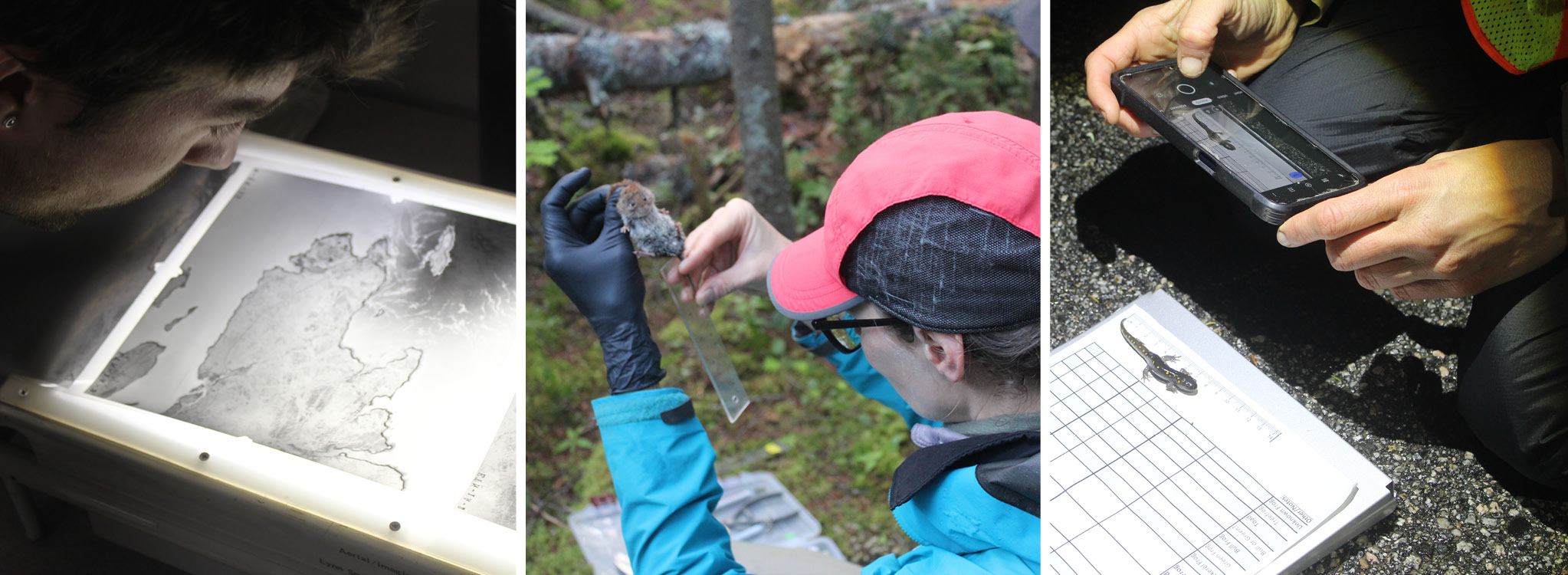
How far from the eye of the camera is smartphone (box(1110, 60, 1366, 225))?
851 mm

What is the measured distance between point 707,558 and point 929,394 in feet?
1.22

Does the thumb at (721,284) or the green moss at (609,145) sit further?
the green moss at (609,145)

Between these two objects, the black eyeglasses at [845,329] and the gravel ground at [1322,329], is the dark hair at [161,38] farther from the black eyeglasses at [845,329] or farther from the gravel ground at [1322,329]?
the gravel ground at [1322,329]

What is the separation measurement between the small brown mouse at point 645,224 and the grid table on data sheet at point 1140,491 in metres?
0.56

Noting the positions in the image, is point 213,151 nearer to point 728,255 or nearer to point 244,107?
point 244,107

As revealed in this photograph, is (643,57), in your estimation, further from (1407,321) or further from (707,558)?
(1407,321)

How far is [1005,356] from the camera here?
3.34 feet

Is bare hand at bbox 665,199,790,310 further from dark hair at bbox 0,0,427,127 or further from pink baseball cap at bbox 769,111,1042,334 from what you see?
dark hair at bbox 0,0,427,127

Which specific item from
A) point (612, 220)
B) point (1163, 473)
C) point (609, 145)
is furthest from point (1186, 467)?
point (609, 145)

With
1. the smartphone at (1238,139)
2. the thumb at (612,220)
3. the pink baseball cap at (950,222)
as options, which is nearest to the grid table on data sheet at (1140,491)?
the pink baseball cap at (950,222)

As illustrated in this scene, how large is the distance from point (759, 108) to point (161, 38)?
1453mm

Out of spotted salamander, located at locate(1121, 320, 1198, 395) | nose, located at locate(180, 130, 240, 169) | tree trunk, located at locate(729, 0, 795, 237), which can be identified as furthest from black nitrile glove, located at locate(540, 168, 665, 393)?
tree trunk, located at locate(729, 0, 795, 237)

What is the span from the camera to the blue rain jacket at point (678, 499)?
1.05m

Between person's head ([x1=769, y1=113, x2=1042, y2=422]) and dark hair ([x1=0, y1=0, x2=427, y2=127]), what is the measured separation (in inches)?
26.1
